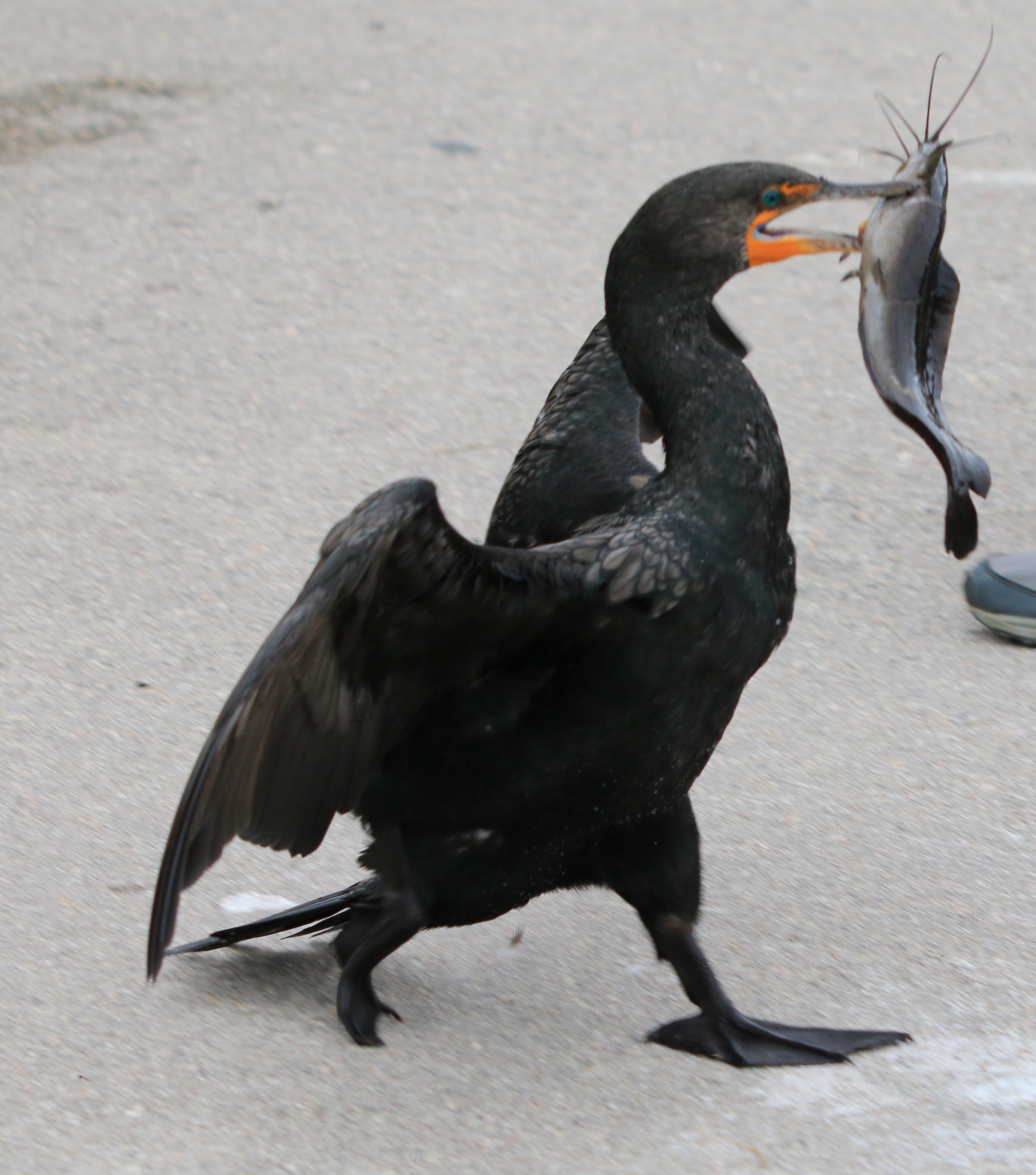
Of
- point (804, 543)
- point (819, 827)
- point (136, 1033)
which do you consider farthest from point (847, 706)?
point (136, 1033)

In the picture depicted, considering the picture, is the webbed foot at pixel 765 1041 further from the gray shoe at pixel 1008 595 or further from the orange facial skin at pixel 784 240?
the gray shoe at pixel 1008 595

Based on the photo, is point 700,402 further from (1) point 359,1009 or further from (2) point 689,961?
(1) point 359,1009

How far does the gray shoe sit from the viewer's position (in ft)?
13.9

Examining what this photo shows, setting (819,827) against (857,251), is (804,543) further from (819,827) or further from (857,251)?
(857,251)

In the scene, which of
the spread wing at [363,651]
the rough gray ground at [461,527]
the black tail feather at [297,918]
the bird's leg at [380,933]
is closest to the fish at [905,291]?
the spread wing at [363,651]

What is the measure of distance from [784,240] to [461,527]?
7.14 feet

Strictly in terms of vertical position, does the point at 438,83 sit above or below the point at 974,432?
above

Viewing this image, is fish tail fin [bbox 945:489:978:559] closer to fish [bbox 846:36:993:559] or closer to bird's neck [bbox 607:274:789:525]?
fish [bbox 846:36:993:559]

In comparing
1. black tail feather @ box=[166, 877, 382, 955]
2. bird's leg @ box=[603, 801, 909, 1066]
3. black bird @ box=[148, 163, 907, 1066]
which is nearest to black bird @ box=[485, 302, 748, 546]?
black bird @ box=[148, 163, 907, 1066]

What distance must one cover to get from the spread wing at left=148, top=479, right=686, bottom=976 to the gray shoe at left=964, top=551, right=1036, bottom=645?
1936 millimetres

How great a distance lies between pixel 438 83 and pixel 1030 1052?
6484mm

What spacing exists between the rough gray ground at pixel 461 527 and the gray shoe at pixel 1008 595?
2.7 inches

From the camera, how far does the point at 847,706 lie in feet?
13.2

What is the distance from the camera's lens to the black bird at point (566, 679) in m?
2.42
